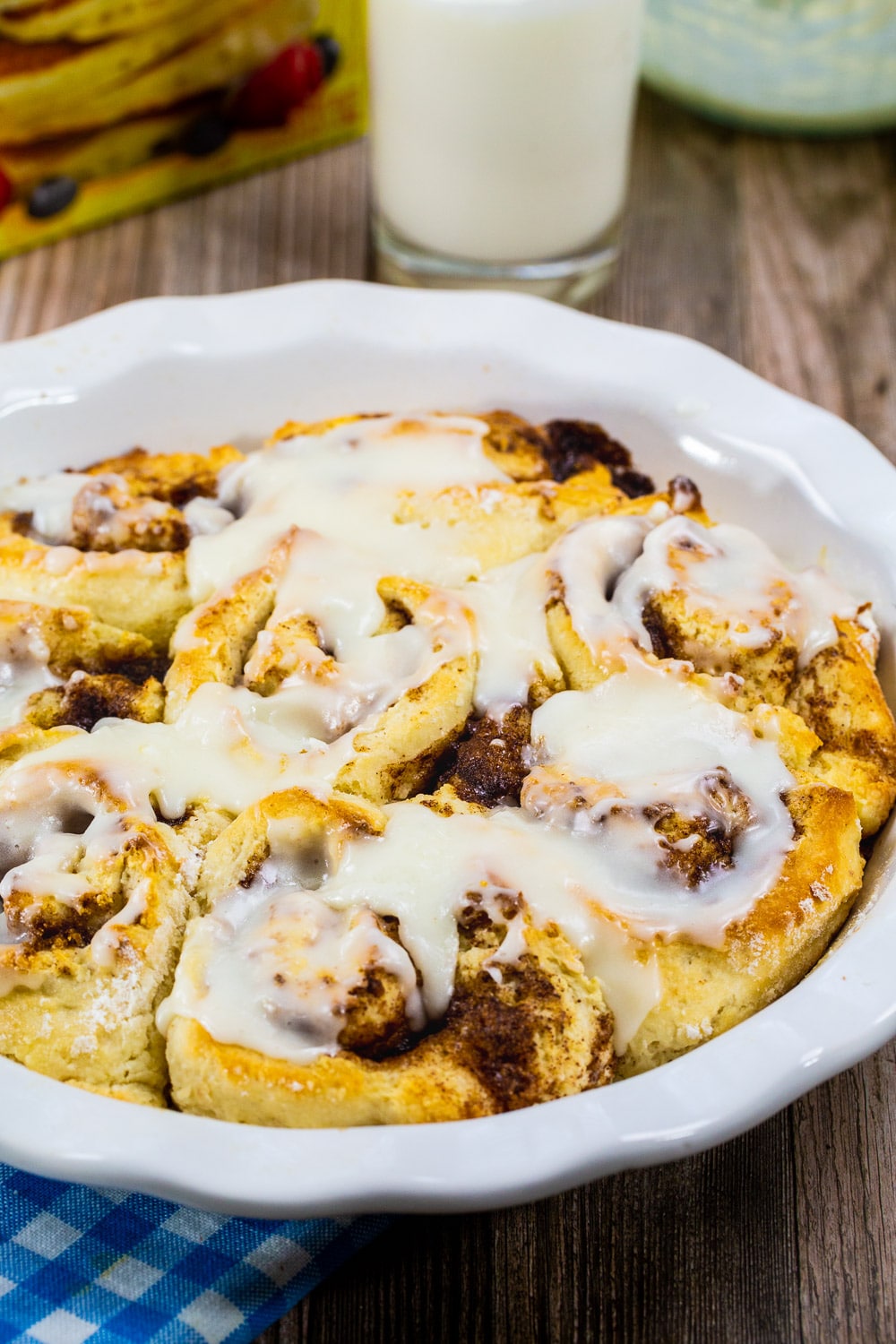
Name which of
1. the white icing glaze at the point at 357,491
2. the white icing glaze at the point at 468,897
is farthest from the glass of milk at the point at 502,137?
the white icing glaze at the point at 468,897

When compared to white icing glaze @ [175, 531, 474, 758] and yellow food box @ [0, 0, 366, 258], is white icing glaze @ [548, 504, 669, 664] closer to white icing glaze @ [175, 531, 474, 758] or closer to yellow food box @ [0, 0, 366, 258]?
white icing glaze @ [175, 531, 474, 758]

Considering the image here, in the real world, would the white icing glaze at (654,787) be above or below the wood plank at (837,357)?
above

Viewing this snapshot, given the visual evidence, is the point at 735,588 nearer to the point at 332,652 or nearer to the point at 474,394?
the point at 332,652

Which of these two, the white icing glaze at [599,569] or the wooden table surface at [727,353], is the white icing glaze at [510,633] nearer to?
the white icing glaze at [599,569]

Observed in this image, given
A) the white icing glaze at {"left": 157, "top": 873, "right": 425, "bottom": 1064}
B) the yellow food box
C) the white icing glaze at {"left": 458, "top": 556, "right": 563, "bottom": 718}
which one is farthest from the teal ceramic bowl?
the white icing glaze at {"left": 157, "top": 873, "right": 425, "bottom": 1064}

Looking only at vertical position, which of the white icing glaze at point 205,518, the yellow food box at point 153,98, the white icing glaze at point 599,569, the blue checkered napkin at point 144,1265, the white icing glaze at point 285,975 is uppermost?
the yellow food box at point 153,98

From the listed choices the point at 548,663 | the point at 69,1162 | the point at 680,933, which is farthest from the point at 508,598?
the point at 69,1162

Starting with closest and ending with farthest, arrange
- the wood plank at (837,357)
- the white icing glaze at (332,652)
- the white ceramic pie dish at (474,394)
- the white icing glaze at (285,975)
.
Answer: the white icing glaze at (285,975)
the wood plank at (837,357)
the white icing glaze at (332,652)
the white ceramic pie dish at (474,394)
